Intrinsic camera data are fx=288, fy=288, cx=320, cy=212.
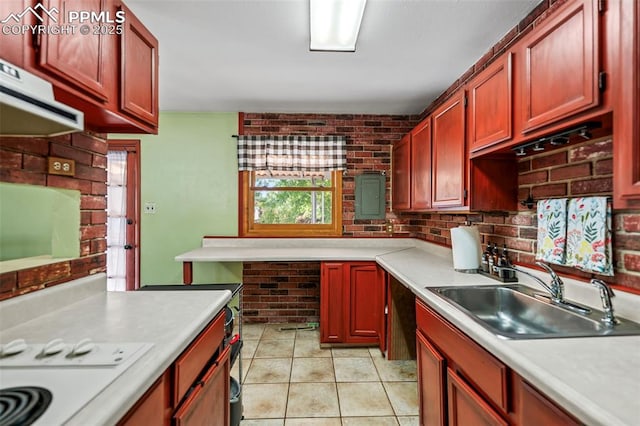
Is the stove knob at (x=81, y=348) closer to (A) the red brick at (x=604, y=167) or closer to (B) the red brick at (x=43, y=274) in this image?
(B) the red brick at (x=43, y=274)

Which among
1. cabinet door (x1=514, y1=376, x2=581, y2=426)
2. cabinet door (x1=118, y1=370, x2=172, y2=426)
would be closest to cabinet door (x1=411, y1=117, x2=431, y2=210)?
cabinet door (x1=514, y1=376, x2=581, y2=426)

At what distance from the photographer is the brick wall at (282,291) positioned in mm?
3346

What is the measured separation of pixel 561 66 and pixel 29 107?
1.72 metres

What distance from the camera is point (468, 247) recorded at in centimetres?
194

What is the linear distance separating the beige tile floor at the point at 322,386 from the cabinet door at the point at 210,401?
561 mm

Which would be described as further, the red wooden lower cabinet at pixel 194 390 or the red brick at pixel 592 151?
the red brick at pixel 592 151

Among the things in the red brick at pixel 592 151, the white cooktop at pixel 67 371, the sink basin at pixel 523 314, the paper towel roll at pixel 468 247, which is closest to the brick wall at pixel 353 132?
the paper towel roll at pixel 468 247

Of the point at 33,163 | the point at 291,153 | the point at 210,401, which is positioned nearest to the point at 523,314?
the point at 210,401

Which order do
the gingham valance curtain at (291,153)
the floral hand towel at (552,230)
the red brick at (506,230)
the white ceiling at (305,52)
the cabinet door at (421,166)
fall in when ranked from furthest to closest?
1. the gingham valance curtain at (291,153)
2. the cabinet door at (421,166)
3. the red brick at (506,230)
4. the white ceiling at (305,52)
5. the floral hand towel at (552,230)

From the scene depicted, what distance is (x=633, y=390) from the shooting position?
0.68 meters

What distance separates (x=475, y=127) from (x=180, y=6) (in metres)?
1.82

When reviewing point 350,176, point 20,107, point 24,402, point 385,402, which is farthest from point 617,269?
point 350,176

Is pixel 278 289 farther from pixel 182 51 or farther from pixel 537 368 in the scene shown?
pixel 537 368

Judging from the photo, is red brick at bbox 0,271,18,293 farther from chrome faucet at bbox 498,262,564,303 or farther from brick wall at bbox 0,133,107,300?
chrome faucet at bbox 498,262,564,303
